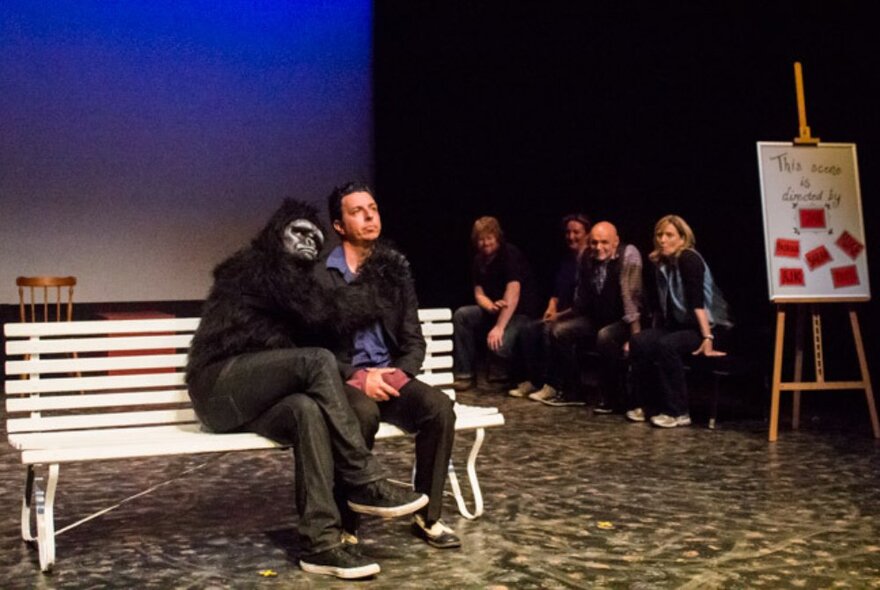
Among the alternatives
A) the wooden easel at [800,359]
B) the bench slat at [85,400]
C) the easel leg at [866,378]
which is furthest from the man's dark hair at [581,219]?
the bench slat at [85,400]

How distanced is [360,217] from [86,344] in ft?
3.26

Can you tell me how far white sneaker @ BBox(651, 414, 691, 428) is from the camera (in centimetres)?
588

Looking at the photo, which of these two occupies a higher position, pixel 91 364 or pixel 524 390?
pixel 91 364

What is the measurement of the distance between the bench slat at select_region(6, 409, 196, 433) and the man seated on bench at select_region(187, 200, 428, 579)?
0.28 m

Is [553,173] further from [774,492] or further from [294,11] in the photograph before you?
[774,492]

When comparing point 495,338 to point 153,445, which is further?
point 495,338

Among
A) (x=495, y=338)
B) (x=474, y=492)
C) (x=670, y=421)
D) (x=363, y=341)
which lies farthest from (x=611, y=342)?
(x=363, y=341)

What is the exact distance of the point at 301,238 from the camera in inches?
137

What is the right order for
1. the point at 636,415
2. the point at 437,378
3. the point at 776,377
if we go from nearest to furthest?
the point at 437,378, the point at 776,377, the point at 636,415

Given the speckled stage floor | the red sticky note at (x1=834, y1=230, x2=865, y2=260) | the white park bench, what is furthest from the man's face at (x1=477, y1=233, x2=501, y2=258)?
the white park bench

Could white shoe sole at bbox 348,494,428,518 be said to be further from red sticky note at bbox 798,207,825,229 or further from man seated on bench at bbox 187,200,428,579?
red sticky note at bbox 798,207,825,229

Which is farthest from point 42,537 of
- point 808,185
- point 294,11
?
point 294,11

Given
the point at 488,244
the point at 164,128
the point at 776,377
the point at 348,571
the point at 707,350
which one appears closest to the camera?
the point at 348,571

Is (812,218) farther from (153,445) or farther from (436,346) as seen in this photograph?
(153,445)
